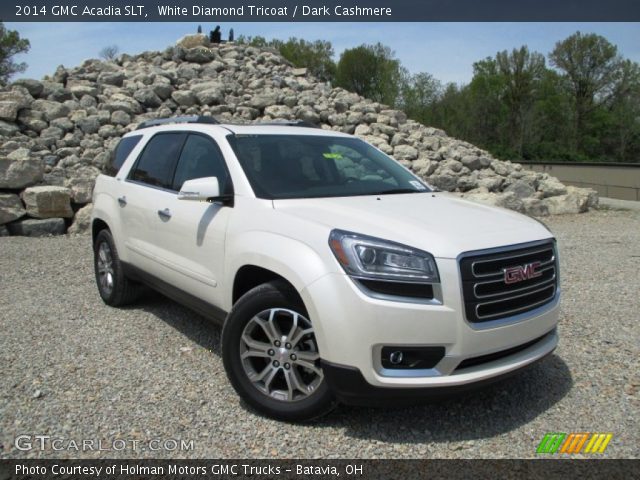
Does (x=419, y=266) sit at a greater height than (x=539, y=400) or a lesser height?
greater

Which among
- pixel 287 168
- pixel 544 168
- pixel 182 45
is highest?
pixel 182 45

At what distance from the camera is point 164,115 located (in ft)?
50.3

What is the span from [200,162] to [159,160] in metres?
0.79

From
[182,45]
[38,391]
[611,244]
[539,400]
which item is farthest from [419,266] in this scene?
[182,45]

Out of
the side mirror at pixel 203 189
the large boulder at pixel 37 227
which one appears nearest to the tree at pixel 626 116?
the large boulder at pixel 37 227

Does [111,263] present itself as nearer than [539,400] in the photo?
No

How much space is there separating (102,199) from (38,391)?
8.11 feet

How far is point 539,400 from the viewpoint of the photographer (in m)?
3.69

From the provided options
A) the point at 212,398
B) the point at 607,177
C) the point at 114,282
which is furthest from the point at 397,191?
the point at 607,177

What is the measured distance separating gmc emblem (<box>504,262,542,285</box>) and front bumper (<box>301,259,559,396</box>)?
0.30 m

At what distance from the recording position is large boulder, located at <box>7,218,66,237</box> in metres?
10.3

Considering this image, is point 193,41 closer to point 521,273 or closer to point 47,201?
point 47,201

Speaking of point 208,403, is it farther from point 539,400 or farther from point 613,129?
point 613,129

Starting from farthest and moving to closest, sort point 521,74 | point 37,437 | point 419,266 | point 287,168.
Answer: point 521,74, point 287,168, point 37,437, point 419,266
